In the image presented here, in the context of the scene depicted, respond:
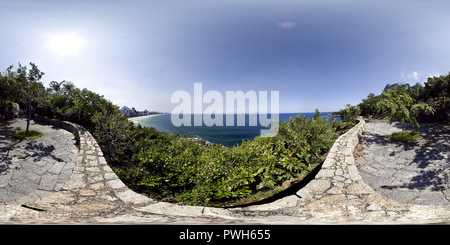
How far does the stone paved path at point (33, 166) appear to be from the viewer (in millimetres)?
2939

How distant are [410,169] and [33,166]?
10.4m

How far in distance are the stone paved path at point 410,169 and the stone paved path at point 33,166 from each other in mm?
7202

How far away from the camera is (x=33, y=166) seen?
13.2ft

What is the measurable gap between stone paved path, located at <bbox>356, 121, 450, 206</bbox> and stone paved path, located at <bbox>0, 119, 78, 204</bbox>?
23.6 feet

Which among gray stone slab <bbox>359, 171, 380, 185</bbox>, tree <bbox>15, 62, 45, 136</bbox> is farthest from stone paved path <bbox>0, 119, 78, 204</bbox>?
gray stone slab <bbox>359, 171, 380, 185</bbox>

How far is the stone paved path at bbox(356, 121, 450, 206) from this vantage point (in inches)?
111

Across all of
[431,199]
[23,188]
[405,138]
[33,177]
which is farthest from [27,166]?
[405,138]

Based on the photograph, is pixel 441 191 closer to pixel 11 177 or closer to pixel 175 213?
pixel 175 213

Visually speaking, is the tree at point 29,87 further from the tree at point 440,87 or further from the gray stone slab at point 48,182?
the tree at point 440,87

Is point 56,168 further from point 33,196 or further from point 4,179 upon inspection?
point 33,196
